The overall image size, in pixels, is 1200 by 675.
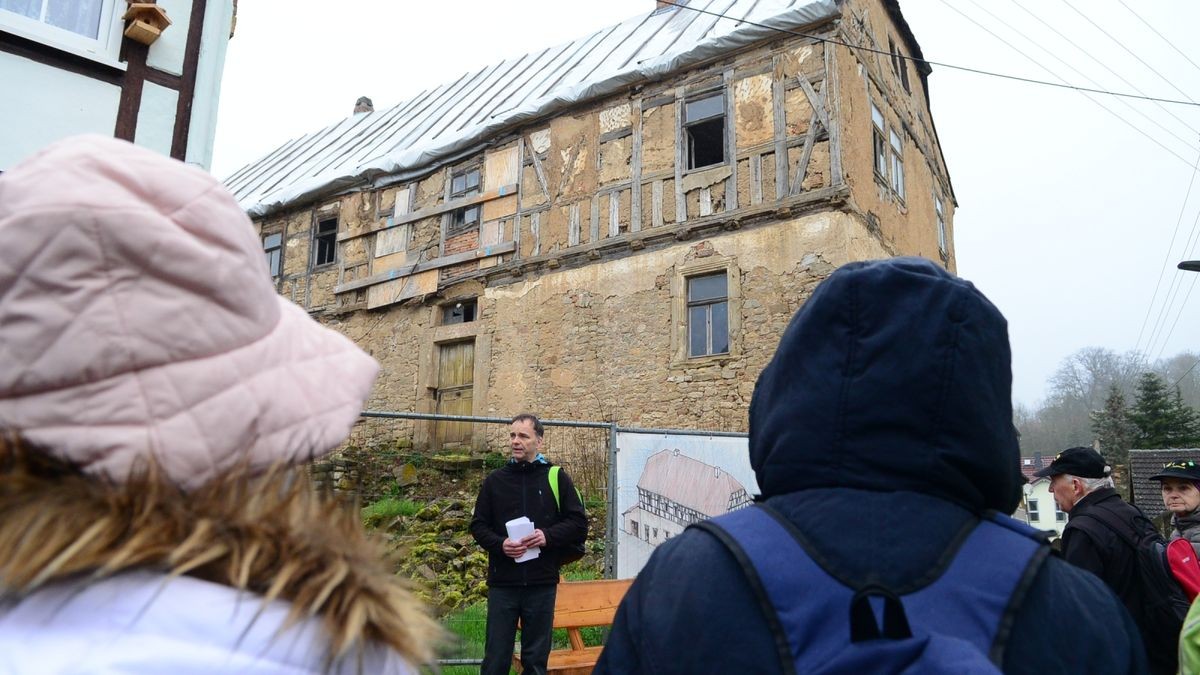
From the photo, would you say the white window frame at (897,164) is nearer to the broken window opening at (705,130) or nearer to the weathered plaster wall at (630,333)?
the weathered plaster wall at (630,333)

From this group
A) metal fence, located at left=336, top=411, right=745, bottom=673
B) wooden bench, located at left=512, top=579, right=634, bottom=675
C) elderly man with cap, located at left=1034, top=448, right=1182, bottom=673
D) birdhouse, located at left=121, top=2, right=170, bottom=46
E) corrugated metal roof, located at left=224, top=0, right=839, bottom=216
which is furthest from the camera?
corrugated metal roof, located at left=224, top=0, right=839, bottom=216

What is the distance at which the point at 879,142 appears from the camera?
1412cm

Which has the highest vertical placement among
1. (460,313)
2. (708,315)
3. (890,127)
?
(890,127)

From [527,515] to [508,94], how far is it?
14490mm

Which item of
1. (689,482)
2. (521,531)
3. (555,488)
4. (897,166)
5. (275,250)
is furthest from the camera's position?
(275,250)

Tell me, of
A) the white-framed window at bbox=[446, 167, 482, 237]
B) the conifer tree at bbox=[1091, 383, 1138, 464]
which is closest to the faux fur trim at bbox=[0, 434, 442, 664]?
the white-framed window at bbox=[446, 167, 482, 237]

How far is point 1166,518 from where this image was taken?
11047 mm

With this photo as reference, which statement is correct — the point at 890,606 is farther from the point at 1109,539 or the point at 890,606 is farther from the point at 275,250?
the point at 275,250

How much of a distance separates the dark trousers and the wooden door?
10.1 meters

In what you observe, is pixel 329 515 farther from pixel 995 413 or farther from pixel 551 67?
pixel 551 67

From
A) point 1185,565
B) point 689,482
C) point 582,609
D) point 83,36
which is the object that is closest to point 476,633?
point 582,609

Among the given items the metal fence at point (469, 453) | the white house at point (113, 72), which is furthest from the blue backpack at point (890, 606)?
the white house at point (113, 72)

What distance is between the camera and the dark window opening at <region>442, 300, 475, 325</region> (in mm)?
15609

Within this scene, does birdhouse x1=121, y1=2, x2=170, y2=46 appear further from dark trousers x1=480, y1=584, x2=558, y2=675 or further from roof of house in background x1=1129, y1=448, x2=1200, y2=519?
roof of house in background x1=1129, y1=448, x2=1200, y2=519
